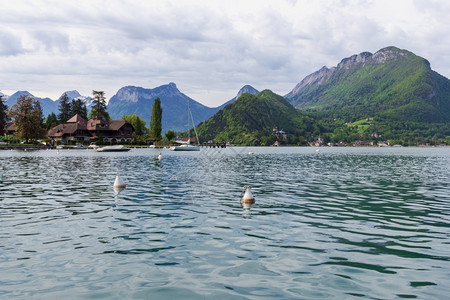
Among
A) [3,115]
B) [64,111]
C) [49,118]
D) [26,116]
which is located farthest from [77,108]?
[26,116]

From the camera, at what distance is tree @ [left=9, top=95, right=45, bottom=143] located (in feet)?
438

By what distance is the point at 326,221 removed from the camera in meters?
17.6

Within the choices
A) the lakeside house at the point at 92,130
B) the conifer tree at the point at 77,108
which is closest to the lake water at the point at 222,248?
the lakeside house at the point at 92,130

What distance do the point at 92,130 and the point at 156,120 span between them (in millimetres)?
32289

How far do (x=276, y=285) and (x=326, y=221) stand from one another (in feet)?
29.0

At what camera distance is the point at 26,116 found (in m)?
134

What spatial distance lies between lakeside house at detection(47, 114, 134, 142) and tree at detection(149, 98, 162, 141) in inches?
499

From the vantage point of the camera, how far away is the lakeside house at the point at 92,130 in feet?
563

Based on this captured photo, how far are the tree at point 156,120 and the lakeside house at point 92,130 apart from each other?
12686mm

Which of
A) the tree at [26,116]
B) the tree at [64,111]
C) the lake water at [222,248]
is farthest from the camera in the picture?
the tree at [64,111]

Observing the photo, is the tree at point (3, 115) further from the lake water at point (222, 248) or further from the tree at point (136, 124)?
the lake water at point (222, 248)

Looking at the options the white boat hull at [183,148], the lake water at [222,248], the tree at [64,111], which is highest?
the tree at [64,111]

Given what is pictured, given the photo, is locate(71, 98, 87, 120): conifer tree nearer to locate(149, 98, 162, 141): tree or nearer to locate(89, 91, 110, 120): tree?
locate(89, 91, 110, 120): tree

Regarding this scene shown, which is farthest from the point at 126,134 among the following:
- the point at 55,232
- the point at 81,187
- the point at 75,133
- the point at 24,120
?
the point at 55,232
